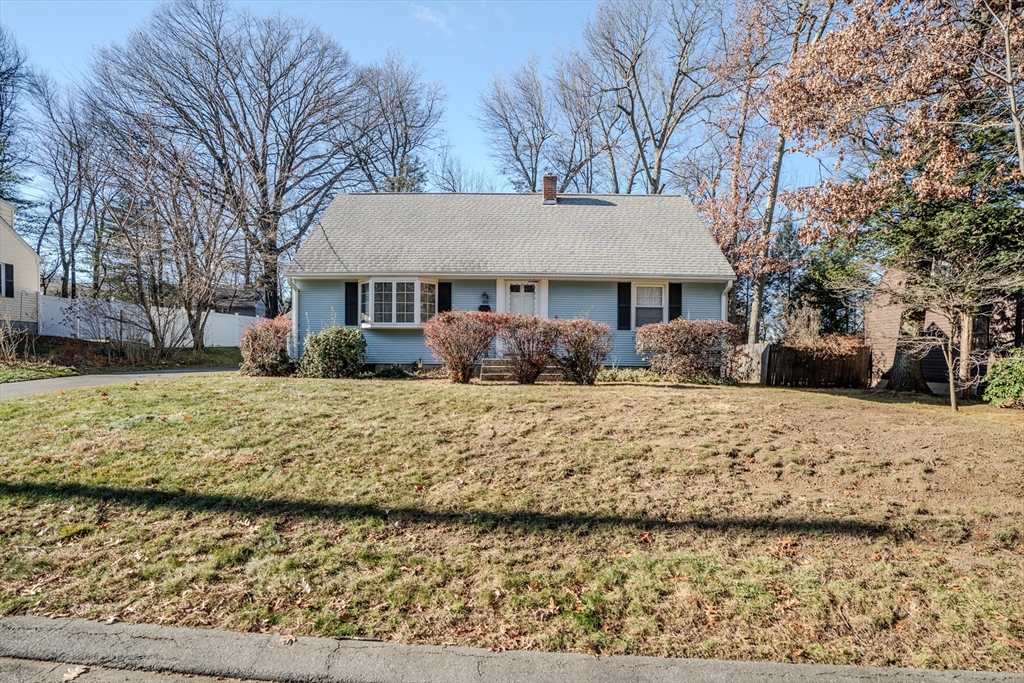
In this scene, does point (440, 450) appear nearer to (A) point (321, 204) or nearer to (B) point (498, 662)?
(B) point (498, 662)

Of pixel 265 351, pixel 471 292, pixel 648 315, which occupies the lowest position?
pixel 265 351

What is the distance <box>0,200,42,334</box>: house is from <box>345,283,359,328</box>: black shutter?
12.2m

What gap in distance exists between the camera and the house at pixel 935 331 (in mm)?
12773

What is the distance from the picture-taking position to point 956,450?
6156 mm

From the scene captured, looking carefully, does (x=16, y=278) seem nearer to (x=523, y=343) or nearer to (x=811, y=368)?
(x=523, y=343)

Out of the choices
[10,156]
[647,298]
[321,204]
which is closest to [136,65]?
[10,156]

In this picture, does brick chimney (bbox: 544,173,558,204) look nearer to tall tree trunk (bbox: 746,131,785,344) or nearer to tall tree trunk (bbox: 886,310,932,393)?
tall tree trunk (bbox: 746,131,785,344)

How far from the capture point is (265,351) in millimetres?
11805

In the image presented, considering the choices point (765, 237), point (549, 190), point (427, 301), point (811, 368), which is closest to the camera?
point (811, 368)

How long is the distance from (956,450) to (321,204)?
26.2 meters

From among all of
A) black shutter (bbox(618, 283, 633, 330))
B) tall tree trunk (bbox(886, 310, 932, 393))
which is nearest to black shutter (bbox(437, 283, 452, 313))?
black shutter (bbox(618, 283, 633, 330))

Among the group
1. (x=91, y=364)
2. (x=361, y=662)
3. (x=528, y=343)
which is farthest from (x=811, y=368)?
(x=91, y=364)

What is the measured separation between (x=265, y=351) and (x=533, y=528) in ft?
30.8

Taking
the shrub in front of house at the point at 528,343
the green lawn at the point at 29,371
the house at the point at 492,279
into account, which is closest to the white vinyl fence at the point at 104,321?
the green lawn at the point at 29,371
